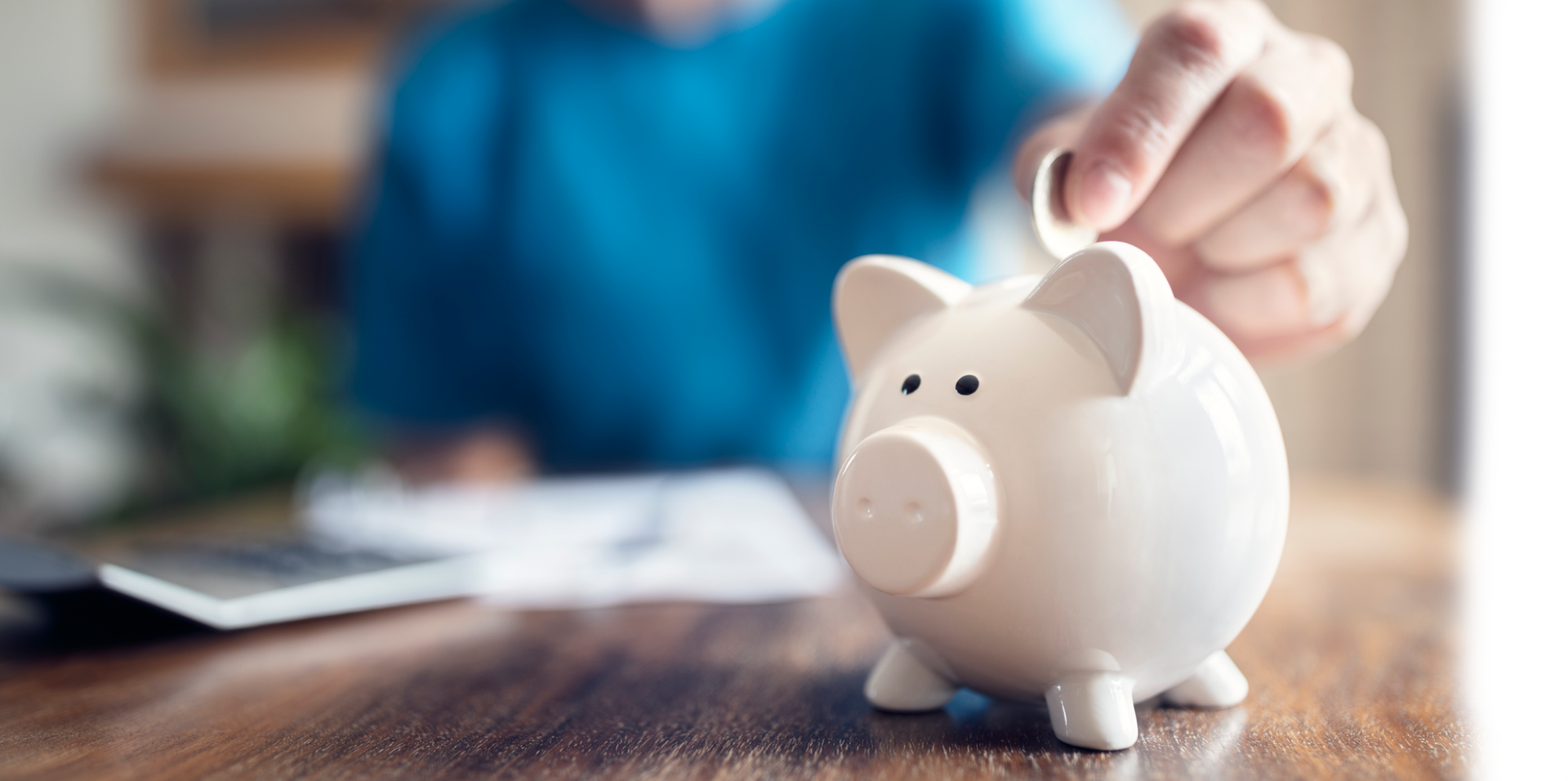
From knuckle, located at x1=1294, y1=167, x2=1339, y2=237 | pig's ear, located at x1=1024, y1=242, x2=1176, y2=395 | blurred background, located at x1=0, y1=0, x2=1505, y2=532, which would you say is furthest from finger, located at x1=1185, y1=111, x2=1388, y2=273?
blurred background, located at x1=0, y1=0, x2=1505, y2=532

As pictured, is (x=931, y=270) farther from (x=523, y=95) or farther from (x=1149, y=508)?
(x=523, y=95)

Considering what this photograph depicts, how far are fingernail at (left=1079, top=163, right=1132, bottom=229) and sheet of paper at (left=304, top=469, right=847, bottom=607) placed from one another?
0.31 metres

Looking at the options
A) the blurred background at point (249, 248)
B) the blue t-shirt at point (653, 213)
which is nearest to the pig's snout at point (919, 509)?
the blue t-shirt at point (653, 213)

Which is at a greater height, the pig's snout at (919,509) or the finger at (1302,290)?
the finger at (1302,290)

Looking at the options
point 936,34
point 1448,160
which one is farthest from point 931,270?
point 1448,160

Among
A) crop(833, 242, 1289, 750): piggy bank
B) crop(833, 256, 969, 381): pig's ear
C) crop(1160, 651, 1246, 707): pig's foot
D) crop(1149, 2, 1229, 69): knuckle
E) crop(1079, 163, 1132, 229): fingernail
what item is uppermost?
crop(1149, 2, 1229, 69): knuckle

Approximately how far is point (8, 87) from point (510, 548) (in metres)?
3.53

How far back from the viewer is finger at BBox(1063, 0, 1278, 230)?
0.36 meters

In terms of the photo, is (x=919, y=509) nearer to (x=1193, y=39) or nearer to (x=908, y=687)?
(x=908, y=687)

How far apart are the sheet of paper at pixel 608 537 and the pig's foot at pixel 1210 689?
0.26 metres

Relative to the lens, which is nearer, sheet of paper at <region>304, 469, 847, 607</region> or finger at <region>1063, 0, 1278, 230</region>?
finger at <region>1063, 0, 1278, 230</region>

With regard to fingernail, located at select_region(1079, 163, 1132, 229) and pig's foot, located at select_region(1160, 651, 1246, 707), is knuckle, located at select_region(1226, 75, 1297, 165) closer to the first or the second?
fingernail, located at select_region(1079, 163, 1132, 229)

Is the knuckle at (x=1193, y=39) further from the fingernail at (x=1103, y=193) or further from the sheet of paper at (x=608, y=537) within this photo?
the sheet of paper at (x=608, y=537)

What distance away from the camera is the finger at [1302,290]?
42 cm
